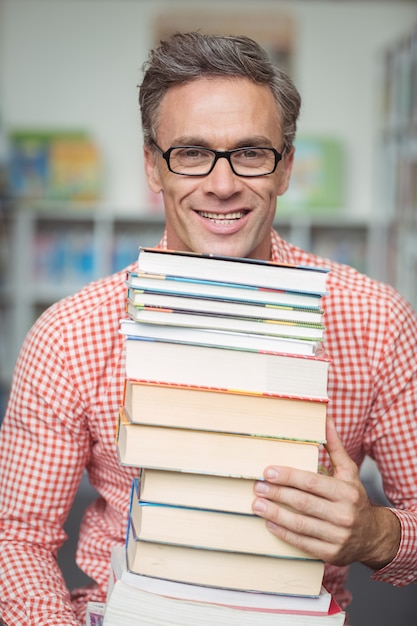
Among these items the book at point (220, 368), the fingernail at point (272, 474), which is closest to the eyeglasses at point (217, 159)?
the book at point (220, 368)

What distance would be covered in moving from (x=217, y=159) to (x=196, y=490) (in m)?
0.51

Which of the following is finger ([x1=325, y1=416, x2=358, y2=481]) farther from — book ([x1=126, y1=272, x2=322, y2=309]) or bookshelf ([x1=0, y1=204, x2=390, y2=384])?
bookshelf ([x1=0, y1=204, x2=390, y2=384])

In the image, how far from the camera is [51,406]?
1.40 metres

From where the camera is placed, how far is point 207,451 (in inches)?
40.8

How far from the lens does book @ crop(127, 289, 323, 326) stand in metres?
1.03

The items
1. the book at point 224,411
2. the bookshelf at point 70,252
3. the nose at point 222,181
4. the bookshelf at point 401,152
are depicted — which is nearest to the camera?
the book at point 224,411

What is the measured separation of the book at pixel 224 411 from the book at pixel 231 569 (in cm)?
16

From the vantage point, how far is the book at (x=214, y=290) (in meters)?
1.03

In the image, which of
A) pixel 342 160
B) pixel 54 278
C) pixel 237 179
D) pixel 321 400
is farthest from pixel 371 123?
pixel 321 400

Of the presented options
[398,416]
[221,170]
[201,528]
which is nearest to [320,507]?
[201,528]

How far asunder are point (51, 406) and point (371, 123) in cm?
423

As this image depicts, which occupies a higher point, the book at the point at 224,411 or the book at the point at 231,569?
the book at the point at 224,411

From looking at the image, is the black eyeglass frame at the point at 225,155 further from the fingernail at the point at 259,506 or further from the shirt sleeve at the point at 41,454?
the fingernail at the point at 259,506

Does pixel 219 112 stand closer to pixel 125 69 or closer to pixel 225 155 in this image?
pixel 225 155
